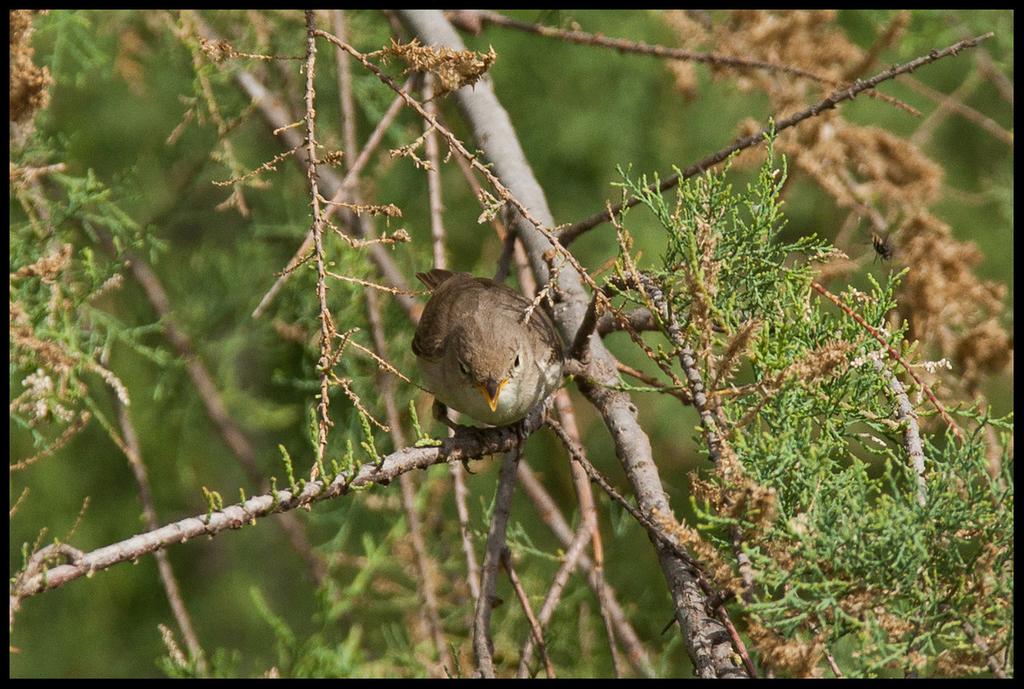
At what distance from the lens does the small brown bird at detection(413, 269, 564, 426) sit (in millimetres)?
2996

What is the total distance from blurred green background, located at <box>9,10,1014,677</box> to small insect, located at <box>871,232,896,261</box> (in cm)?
54

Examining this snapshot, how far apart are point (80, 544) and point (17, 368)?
3.14 meters

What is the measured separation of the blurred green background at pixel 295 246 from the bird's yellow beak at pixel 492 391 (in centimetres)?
107

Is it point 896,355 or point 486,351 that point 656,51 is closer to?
point 486,351

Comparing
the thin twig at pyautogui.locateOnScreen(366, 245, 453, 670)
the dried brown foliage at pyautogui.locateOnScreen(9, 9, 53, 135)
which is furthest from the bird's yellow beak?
the dried brown foliage at pyautogui.locateOnScreen(9, 9, 53, 135)

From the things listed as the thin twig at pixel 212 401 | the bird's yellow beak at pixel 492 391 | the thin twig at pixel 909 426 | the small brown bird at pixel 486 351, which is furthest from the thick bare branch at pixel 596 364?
the thin twig at pixel 212 401

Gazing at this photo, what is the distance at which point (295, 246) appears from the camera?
484 centimetres

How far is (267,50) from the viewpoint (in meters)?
4.27

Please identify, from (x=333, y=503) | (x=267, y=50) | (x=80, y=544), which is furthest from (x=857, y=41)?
(x=80, y=544)

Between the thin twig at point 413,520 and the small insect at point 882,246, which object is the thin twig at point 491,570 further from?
the small insect at point 882,246

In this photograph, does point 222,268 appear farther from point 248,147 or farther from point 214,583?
point 214,583

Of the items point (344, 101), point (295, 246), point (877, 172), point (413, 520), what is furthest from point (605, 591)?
point (295, 246)

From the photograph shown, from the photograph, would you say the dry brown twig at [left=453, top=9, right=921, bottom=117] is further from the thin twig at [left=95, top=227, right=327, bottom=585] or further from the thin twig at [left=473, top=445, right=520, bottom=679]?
the thin twig at [left=95, top=227, right=327, bottom=585]

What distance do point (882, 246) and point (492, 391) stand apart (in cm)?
142
